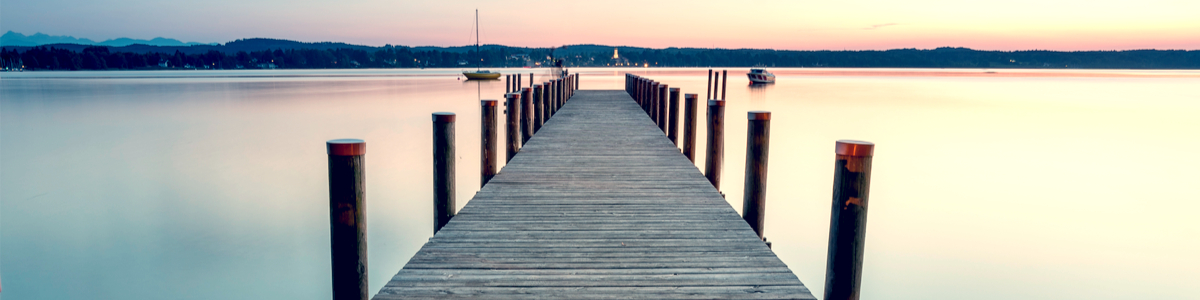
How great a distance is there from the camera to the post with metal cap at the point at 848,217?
312cm

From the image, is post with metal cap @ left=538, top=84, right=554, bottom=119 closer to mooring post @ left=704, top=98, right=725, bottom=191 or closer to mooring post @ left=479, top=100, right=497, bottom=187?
mooring post @ left=704, top=98, right=725, bottom=191

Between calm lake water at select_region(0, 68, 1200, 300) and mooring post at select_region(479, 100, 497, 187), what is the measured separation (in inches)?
62.3

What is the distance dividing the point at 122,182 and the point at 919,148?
15344mm

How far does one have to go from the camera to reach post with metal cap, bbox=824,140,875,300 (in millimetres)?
3119

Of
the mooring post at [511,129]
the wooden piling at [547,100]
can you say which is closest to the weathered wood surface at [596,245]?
the mooring post at [511,129]

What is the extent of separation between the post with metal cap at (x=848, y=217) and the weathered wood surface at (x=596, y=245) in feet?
0.70

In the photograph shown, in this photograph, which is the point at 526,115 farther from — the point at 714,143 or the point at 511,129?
the point at 714,143

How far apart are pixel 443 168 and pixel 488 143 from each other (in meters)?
1.41

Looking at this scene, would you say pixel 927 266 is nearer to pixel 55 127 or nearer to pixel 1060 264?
pixel 1060 264

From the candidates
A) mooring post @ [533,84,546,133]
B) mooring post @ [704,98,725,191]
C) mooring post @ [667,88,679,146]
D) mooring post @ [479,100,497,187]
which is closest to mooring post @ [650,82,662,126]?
mooring post @ [667,88,679,146]

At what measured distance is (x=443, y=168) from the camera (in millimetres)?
4934

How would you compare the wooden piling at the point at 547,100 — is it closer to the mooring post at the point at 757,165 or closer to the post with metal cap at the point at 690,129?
the post with metal cap at the point at 690,129

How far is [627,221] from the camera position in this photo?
4.40m

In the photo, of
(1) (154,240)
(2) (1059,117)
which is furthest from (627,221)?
(2) (1059,117)
